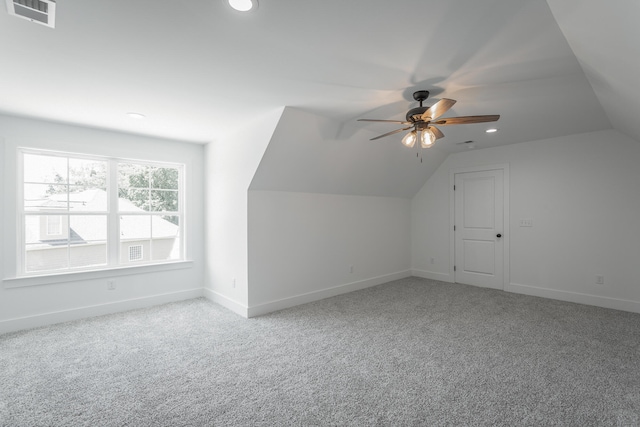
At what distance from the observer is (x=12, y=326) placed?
3.28m

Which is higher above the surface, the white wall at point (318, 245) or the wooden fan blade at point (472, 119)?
the wooden fan blade at point (472, 119)

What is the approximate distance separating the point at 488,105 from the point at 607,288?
312cm

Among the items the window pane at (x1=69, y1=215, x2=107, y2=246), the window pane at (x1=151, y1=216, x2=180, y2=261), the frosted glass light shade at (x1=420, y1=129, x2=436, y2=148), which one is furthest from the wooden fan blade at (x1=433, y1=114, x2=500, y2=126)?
the window pane at (x1=69, y1=215, x2=107, y2=246)

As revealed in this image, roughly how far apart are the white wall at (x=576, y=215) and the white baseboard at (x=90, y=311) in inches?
201

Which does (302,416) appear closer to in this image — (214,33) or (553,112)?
(214,33)

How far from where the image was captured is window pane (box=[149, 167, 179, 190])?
4379mm

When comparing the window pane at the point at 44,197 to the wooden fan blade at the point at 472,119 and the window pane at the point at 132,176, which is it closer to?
the window pane at the point at 132,176

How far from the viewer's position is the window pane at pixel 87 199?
3.75 meters

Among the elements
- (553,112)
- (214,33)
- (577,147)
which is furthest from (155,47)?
(577,147)

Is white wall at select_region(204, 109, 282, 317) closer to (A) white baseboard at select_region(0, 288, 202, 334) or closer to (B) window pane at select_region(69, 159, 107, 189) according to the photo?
(A) white baseboard at select_region(0, 288, 202, 334)

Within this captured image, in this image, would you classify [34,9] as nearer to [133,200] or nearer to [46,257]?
[133,200]

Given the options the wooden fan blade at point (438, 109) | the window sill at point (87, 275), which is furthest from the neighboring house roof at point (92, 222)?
the wooden fan blade at point (438, 109)

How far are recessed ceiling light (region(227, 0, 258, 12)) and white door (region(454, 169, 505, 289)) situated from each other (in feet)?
15.5

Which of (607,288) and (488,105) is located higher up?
(488,105)
